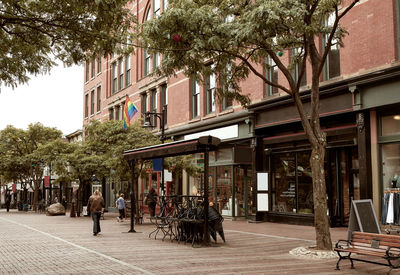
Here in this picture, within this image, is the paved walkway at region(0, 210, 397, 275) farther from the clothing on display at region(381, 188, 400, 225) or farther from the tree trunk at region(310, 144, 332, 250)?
the clothing on display at region(381, 188, 400, 225)

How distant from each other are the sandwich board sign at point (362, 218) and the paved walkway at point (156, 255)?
0.83 metres

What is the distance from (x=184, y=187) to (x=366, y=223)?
17.3 metres

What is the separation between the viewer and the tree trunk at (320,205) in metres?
10.4

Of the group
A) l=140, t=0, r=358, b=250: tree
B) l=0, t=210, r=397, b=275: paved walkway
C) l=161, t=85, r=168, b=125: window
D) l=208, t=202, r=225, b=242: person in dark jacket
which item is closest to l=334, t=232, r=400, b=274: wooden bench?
l=0, t=210, r=397, b=275: paved walkway

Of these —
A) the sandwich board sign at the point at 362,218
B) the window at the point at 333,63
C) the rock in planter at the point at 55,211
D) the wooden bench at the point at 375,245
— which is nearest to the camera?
the wooden bench at the point at 375,245

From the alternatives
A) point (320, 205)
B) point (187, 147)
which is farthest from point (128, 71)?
point (320, 205)

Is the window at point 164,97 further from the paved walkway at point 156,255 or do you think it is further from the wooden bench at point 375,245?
the wooden bench at point 375,245

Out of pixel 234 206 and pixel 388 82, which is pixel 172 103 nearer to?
pixel 234 206

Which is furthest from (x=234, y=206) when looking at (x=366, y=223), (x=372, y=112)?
(x=366, y=223)

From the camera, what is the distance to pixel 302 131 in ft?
58.9

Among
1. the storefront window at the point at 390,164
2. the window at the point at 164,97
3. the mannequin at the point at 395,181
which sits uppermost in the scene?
the window at the point at 164,97

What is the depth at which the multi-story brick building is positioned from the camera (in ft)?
48.0

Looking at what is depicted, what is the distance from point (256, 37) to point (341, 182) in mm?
8333

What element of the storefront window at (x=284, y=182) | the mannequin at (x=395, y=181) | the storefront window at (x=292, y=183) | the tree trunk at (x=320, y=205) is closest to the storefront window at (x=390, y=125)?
the mannequin at (x=395, y=181)
